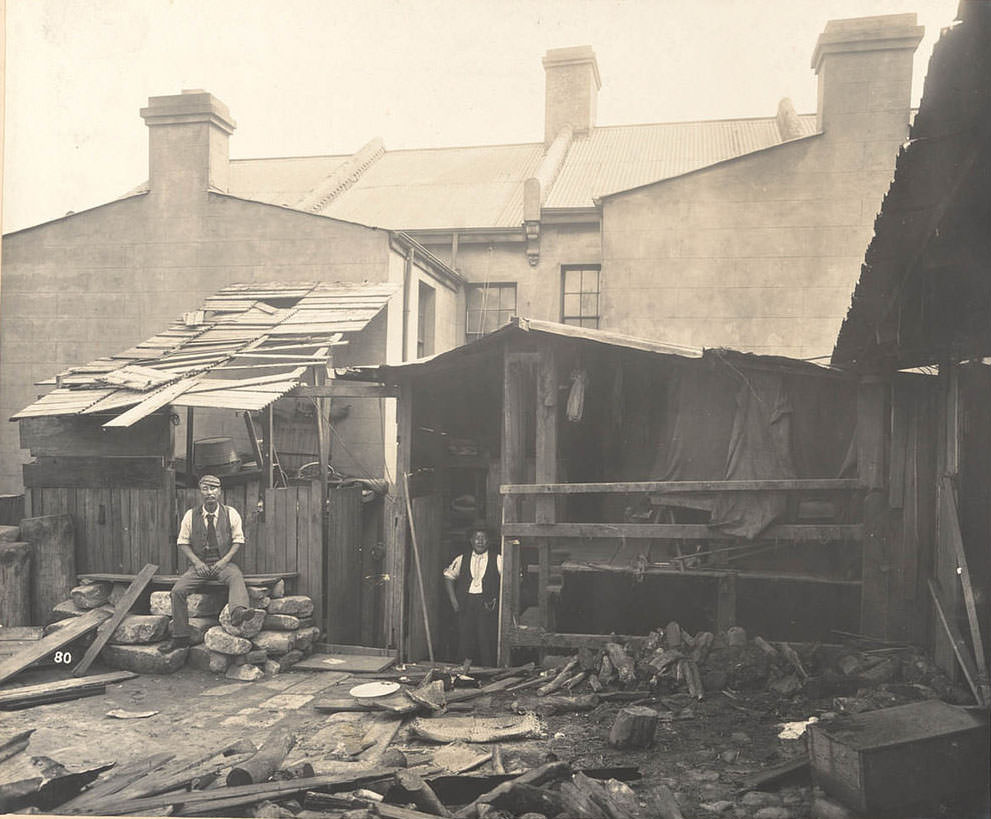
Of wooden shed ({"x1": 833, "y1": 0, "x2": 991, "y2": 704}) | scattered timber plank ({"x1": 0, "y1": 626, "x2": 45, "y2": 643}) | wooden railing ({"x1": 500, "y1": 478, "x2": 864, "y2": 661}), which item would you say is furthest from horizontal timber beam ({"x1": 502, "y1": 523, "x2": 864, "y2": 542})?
scattered timber plank ({"x1": 0, "y1": 626, "x2": 45, "y2": 643})

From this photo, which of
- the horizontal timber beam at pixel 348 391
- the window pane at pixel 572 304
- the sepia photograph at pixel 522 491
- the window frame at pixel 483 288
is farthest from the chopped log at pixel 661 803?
the window frame at pixel 483 288

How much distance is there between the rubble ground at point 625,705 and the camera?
19.7 ft

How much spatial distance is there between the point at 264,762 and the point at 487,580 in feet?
15.3

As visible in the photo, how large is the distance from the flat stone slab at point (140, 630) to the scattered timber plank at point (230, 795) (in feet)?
12.5

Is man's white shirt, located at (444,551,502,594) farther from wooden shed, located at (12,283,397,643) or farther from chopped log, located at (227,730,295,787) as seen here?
chopped log, located at (227,730,295,787)

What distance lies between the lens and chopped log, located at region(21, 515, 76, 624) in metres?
10.2

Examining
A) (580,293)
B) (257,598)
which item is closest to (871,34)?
(580,293)

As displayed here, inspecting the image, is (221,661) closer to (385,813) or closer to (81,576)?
(81,576)

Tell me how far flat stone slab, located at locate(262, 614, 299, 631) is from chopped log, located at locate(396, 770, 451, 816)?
13.8 feet

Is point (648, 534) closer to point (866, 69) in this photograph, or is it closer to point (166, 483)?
point (166, 483)

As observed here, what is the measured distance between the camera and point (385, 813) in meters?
5.21

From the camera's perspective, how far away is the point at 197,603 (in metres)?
9.26

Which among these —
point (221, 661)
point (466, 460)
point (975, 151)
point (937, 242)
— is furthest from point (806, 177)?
point (221, 661)

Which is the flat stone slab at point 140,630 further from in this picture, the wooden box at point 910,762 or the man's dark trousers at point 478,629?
the wooden box at point 910,762
